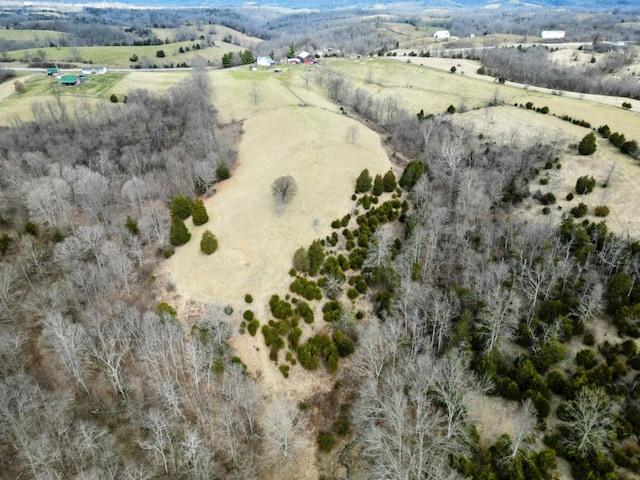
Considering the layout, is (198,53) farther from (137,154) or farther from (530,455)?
(530,455)

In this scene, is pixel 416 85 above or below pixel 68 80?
below

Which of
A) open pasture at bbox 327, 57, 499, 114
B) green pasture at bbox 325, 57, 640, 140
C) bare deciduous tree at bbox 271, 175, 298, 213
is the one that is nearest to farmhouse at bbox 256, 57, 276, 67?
green pasture at bbox 325, 57, 640, 140

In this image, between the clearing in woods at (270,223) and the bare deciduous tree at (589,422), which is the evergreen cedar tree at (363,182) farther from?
the bare deciduous tree at (589,422)

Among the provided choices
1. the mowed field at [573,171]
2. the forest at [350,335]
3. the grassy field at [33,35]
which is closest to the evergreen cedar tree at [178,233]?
the forest at [350,335]

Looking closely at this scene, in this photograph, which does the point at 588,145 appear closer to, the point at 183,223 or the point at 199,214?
the point at 199,214

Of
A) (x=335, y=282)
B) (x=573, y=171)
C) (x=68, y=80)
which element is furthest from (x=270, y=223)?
(x=68, y=80)

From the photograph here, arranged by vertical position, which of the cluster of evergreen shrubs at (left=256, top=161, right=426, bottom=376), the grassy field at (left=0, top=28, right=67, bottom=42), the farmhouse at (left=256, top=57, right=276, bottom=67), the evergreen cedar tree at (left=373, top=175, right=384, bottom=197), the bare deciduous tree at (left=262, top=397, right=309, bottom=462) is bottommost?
the bare deciduous tree at (left=262, top=397, right=309, bottom=462)

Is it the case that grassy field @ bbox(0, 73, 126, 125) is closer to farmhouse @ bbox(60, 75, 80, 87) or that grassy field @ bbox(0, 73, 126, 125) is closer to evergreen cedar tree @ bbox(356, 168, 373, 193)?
farmhouse @ bbox(60, 75, 80, 87)
